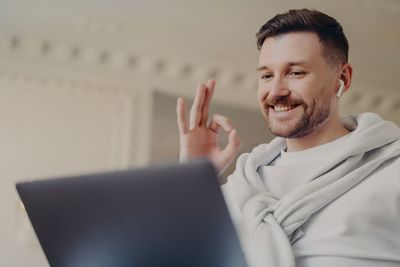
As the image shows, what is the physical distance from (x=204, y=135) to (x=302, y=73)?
195 millimetres

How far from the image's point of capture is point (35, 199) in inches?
29.5

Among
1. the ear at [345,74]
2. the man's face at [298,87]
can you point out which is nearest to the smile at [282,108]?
the man's face at [298,87]

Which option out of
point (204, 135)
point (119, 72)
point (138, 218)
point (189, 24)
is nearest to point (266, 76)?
point (204, 135)

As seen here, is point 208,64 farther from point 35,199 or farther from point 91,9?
point 35,199

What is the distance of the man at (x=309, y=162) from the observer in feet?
2.67

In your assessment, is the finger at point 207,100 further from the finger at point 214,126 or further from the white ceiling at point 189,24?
the white ceiling at point 189,24

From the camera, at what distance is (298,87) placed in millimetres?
932

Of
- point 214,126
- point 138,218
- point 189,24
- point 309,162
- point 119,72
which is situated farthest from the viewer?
point 119,72

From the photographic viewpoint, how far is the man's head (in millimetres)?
934

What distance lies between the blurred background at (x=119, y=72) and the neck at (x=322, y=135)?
1.35 m

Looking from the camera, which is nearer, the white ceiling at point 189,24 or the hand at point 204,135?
the hand at point 204,135

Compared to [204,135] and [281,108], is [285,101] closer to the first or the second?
[281,108]

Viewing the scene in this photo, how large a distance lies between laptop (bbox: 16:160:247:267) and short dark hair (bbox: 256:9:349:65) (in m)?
0.41

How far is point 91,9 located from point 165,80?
498 millimetres
